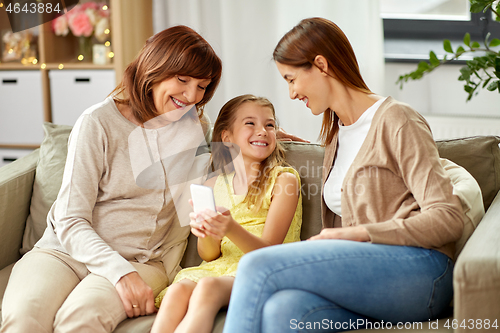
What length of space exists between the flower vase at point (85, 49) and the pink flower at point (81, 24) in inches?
2.3

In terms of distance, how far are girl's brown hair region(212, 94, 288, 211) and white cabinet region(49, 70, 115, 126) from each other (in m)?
1.26

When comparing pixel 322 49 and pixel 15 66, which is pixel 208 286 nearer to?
pixel 322 49

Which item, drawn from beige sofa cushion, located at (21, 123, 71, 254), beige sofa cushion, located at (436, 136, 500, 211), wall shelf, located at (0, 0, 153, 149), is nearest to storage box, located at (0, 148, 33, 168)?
wall shelf, located at (0, 0, 153, 149)

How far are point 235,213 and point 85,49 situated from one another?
173 cm

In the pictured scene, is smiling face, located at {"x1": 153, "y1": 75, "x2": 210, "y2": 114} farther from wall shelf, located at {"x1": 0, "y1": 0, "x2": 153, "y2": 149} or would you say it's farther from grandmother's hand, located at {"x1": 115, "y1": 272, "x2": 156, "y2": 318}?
wall shelf, located at {"x1": 0, "y1": 0, "x2": 153, "y2": 149}

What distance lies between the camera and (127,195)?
4.77ft

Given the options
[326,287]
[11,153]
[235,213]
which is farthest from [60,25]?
[326,287]

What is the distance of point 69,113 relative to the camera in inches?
107

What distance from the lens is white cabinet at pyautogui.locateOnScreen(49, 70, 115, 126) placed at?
2670 millimetres

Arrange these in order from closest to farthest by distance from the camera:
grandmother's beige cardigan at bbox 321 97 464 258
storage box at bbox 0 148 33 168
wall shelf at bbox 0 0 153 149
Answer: grandmother's beige cardigan at bbox 321 97 464 258 → wall shelf at bbox 0 0 153 149 → storage box at bbox 0 148 33 168

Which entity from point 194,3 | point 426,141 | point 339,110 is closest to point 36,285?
point 339,110

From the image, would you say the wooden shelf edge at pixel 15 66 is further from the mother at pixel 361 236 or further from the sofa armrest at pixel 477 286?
the sofa armrest at pixel 477 286

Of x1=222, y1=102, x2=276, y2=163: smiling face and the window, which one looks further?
the window

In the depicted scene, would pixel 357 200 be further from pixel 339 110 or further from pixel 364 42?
pixel 364 42
